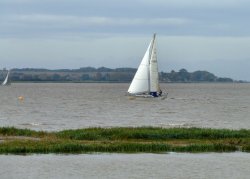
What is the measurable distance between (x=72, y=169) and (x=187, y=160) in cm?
615

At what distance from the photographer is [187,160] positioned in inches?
1427

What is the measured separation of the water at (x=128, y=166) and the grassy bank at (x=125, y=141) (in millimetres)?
977

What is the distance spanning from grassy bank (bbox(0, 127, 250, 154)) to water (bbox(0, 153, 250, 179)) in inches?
38.5

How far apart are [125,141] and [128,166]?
22.4 feet

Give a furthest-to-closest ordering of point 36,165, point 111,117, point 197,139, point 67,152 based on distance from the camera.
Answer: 1. point 111,117
2. point 197,139
3. point 67,152
4. point 36,165

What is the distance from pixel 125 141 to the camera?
41281 mm

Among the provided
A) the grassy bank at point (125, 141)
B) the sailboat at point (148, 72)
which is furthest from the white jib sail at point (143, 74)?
the grassy bank at point (125, 141)

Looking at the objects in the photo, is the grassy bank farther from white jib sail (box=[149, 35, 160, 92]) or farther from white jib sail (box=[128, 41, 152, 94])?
white jib sail (box=[128, 41, 152, 94])

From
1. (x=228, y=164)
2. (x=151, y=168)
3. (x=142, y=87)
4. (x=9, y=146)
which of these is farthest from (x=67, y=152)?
(x=142, y=87)

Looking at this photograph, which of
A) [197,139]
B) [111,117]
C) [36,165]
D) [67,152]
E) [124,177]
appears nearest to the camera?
[124,177]

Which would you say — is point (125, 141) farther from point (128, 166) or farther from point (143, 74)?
point (143, 74)

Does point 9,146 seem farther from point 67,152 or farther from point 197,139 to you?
point 197,139

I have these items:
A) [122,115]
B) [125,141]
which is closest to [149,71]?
[122,115]

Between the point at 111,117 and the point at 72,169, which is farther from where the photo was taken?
the point at 111,117
